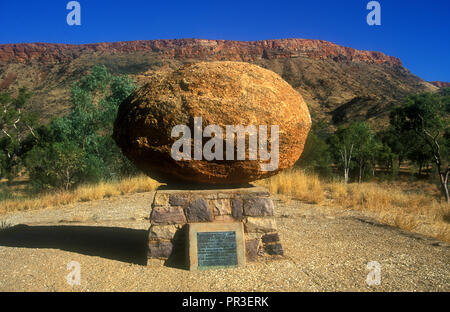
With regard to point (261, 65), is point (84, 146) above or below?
below

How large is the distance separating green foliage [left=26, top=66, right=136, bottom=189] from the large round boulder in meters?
8.34

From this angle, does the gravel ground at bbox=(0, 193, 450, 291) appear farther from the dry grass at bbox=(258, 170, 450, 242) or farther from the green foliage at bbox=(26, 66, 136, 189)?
the green foliage at bbox=(26, 66, 136, 189)

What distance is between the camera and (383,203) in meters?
8.49

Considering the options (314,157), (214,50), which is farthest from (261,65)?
(314,157)

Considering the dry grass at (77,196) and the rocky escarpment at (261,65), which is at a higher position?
the rocky escarpment at (261,65)

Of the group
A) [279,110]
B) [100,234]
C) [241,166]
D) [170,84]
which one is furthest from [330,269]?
[100,234]

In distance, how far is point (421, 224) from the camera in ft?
21.4

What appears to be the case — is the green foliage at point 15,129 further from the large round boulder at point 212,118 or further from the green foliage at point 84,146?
the large round boulder at point 212,118

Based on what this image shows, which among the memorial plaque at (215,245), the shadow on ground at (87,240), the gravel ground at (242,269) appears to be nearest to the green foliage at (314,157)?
the gravel ground at (242,269)

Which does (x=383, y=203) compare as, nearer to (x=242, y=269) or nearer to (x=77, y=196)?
(x=242, y=269)

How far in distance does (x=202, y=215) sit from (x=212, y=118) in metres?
1.14

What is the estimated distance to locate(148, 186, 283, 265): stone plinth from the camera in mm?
3900

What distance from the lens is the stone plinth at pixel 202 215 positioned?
390 centimetres

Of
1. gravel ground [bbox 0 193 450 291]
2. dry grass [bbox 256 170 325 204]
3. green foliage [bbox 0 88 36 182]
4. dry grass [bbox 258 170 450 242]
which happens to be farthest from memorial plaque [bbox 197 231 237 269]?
green foliage [bbox 0 88 36 182]
